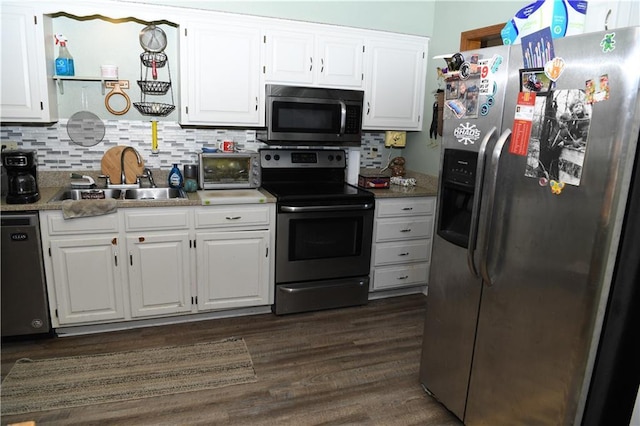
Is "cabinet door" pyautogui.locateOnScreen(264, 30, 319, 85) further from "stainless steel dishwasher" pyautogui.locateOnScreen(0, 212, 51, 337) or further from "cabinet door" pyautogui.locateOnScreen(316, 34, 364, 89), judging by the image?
"stainless steel dishwasher" pyautogui.locateOnScreen(0, 212, 51, 337)

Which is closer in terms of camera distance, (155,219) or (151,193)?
(155,219)

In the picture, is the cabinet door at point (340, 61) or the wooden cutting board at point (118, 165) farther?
the cabinet door at point (340, 61)

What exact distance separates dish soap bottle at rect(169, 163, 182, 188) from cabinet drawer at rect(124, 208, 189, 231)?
439mm

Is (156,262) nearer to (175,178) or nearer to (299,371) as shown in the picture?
(175,178)

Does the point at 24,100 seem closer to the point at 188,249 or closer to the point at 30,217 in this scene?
the point at 30,217

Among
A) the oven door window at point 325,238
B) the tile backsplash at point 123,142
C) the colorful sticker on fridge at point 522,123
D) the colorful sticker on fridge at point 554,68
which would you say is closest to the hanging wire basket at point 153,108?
the tile backsplash at point 123,142

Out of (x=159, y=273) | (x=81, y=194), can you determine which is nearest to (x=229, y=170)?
(x=159, y=273)

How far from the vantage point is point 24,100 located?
2.94 m

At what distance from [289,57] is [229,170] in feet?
3.15

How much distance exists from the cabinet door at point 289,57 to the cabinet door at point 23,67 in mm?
1465

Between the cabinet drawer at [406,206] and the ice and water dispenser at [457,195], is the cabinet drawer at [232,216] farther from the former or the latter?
the ice and water dispenser at [457,195]

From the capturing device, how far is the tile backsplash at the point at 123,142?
325 cm

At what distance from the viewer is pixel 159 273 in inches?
122

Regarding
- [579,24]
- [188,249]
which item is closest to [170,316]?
[188,249]
